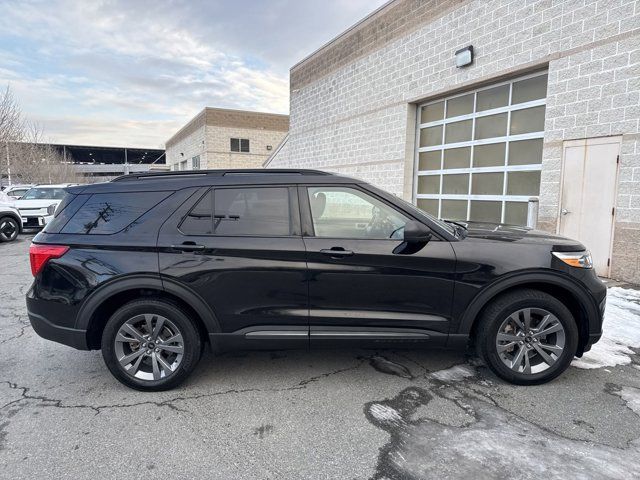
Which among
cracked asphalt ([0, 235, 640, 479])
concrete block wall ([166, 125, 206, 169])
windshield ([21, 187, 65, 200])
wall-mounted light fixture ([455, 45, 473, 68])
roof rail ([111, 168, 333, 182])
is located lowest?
cracked asphalt ([0, 235, 640, 479])

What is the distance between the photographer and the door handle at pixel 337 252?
3.44 metres

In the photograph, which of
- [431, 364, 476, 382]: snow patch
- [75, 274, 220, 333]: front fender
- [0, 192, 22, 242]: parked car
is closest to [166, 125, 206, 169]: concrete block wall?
[0, 192, 22, 242]: parked car

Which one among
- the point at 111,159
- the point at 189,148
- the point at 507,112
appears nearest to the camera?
the point at 507,112

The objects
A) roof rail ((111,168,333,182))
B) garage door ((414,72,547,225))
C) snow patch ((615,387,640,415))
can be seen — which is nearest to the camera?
snow patch ((615,387,640,415))

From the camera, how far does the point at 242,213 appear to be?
3.60 m

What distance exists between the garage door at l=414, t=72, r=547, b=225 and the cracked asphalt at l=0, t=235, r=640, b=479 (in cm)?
495

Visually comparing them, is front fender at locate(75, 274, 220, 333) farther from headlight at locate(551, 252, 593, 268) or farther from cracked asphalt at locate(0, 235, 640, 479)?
headlight at locate(551, 252, 593, 268)

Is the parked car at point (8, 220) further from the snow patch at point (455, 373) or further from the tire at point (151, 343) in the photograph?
the snow patch at point (455, 373)

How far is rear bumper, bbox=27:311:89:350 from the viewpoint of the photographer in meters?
3.50

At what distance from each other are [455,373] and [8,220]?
1425 centimetres

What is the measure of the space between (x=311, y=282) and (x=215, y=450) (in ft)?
4.48

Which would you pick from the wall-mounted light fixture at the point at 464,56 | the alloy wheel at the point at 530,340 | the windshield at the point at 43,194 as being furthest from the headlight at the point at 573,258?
the windshield at the point at 43,194

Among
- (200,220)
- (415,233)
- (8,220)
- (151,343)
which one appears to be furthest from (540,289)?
(8,220)

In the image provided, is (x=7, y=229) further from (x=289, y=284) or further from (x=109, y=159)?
(x=109, y=159)
